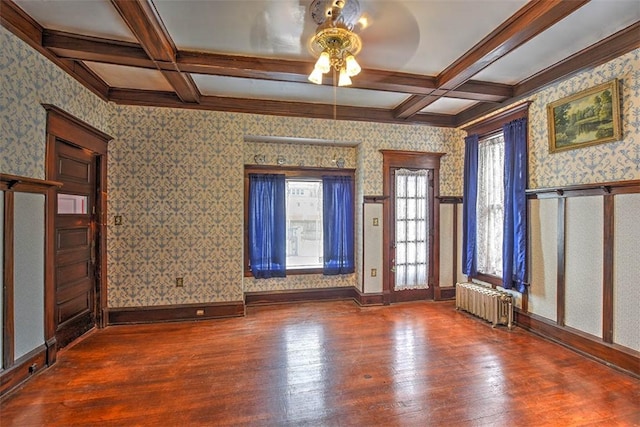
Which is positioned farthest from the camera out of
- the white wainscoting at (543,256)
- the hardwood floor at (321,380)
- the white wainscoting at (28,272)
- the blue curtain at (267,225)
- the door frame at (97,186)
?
the blue curtain at (267,225)

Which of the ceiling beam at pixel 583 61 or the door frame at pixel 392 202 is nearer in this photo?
the ceiling beam at pixel 583 61

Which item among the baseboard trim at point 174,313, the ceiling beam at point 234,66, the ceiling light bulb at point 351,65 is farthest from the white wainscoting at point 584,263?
the baseboard trim at point 174,313

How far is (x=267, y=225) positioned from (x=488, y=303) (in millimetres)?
3239

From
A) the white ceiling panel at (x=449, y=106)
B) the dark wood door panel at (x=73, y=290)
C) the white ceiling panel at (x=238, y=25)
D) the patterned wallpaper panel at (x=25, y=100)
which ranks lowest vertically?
the dark wood door panel at (x=73, y=290)

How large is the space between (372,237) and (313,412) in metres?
2.88

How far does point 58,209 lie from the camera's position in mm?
3102

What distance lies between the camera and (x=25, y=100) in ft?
8.37

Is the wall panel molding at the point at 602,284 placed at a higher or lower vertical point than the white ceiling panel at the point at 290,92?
lower

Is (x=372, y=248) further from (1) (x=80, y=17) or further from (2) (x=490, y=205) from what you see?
(1) (x=80, y=17)

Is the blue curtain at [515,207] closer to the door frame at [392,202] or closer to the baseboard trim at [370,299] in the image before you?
the door frame at [392,202]

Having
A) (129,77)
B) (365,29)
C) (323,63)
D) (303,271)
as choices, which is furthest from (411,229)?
(129,77)

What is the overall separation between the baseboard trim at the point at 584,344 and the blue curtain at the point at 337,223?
2452 mm

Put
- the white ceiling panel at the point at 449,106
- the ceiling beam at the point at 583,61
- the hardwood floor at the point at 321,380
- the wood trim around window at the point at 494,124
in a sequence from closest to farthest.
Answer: the hardwood floor at the point at 321,380, the ceiling beam at the point at 583,61, the wood trim around window at the point at 494,124, the white ceiling panel at the point at 449,106

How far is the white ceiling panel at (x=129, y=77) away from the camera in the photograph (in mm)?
3289
